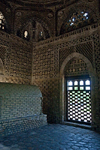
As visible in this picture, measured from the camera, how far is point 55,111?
6.92 m

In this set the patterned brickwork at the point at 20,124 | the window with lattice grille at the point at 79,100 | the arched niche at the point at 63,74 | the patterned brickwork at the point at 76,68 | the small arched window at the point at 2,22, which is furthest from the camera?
the small arched window at the point at 2,22

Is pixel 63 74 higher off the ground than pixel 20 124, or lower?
higher

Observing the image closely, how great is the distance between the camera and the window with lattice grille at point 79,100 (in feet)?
20.7

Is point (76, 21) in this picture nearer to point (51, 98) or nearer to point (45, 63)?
point (45, 63)

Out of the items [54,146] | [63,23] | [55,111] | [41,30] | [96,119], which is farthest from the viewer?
[41,30]

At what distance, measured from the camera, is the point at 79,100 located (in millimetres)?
6590

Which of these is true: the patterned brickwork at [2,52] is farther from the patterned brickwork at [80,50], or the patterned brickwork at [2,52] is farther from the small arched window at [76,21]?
the small arched window at [76,21]

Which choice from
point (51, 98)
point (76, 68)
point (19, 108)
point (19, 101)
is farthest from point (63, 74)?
point (19, 108)

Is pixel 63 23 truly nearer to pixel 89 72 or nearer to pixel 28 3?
pixel 28 3

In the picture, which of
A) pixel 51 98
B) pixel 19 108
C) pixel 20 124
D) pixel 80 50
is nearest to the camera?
pixel 20 124

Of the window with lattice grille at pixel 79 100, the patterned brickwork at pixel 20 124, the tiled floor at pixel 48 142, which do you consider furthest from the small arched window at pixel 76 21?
the tiled floor at pixel 48 142

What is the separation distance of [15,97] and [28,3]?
5.40 metres

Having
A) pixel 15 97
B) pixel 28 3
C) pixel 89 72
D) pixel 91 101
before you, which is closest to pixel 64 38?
pixel 89 72

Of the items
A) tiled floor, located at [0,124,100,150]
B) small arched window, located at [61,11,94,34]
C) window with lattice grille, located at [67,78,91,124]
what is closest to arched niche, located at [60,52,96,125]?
window with lattice grille, located at [67,78,91,124]
